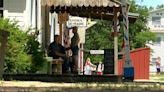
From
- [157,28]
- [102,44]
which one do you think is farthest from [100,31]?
[157,28]

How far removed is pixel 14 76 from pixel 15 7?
159 inches

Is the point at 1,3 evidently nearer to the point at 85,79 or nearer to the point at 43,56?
the point at 43,56

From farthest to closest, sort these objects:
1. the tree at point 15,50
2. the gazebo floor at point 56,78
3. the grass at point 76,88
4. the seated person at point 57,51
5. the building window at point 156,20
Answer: the building window at point 156,20, the seated person at point 57,51, the tree at point 15,50, the gazebo floor at point 56,78, the grass at point 76,88

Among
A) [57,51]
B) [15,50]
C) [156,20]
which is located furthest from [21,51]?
[156,20]

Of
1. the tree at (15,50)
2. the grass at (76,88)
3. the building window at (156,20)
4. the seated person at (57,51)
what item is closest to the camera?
the grass at (76,88)

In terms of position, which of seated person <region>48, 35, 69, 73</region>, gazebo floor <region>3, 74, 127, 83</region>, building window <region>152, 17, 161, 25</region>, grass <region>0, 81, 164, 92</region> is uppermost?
building window <region>152, 17, 161, 25</region>

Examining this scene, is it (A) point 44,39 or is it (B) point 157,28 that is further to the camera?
(B) point 157,28

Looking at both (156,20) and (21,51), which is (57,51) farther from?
(156,20)

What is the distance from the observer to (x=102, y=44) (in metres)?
75.2

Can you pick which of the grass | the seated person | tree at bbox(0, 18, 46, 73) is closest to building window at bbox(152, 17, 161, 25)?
the seated person

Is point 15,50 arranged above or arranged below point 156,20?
below

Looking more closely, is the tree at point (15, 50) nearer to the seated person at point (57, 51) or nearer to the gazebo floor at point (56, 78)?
the gazebo floor at point (56, 78)

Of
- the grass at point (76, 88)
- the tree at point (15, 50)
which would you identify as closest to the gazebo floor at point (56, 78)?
the tree at point (15, 50)

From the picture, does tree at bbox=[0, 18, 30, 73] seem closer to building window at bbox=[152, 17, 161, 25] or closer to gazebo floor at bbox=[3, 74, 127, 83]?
gazebo floor at bbox=[3, 74, 127, 83]
